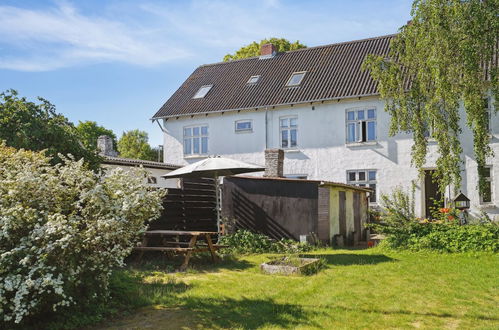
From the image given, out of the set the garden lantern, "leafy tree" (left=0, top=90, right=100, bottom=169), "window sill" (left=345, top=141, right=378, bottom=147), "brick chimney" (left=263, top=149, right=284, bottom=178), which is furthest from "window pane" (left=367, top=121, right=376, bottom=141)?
"leafy tree" (left=0, top=90, right=100, bottom=169)

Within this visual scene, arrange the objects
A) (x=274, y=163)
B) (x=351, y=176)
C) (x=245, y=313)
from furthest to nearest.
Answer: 1. (x=351, y=176)
2. (x=274, y=163)
3. (x=245, y=313)

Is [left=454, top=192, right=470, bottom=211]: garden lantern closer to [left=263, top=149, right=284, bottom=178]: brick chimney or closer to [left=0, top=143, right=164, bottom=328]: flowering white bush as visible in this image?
[left=263, top=149, right=284, bottom=178]: brick chimney

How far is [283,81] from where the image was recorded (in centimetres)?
2566

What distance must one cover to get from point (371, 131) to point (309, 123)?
115 inches

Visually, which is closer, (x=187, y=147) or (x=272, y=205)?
(x=272, y=205)

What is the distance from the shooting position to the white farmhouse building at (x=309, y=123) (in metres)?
21.6

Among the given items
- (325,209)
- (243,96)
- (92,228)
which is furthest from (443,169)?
(243,96)

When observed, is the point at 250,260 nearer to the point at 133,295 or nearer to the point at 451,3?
the point at 133,295

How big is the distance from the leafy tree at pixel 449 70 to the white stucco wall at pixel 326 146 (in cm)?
762

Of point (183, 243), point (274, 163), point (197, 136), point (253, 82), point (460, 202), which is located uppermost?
point (253, 82)

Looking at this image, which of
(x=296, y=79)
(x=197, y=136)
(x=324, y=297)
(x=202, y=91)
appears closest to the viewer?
(x=324, y=297)

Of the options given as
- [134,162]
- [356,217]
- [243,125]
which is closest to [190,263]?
[356,217]

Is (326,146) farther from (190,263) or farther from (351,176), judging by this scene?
(190,263)

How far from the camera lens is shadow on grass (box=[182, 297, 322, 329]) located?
19.9 ft
